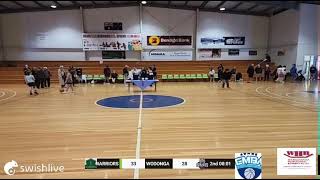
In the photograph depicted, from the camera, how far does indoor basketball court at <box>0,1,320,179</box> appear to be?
13.0 feet

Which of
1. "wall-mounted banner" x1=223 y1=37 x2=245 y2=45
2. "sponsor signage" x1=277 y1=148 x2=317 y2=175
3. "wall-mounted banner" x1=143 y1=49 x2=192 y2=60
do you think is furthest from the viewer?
"wall-mounted banner" x1=223 y1=37 x2=245 y2=45

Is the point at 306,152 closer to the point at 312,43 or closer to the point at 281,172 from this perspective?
the point at 281,172

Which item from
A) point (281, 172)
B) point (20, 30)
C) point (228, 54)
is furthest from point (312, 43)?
point (20, 30)

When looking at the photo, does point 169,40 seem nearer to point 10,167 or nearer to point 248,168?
point 10,167

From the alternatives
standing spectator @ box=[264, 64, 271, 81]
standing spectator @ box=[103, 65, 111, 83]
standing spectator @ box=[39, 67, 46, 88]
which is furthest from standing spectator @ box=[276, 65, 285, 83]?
standing spectator @ box=[39, 67, 46, 88]

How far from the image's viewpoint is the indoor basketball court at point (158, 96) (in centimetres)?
396

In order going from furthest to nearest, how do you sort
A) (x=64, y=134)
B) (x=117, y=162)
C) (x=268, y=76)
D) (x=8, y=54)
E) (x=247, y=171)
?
(x=8, y=54) → (x=268, y=76) → (x=64, y=134) → (x=117, y=162) → (x=247, y=171)

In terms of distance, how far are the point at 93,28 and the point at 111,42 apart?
6.12ft

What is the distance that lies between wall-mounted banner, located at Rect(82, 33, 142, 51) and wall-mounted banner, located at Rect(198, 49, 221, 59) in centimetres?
526

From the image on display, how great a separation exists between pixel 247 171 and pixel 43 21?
2204 cm

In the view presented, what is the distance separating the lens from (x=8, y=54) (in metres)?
22.0

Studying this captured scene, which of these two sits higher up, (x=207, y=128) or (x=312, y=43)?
(x=312, y=43)

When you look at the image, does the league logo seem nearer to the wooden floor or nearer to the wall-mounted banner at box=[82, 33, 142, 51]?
the wooden floor

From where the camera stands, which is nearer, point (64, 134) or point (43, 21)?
point (64, 134)
